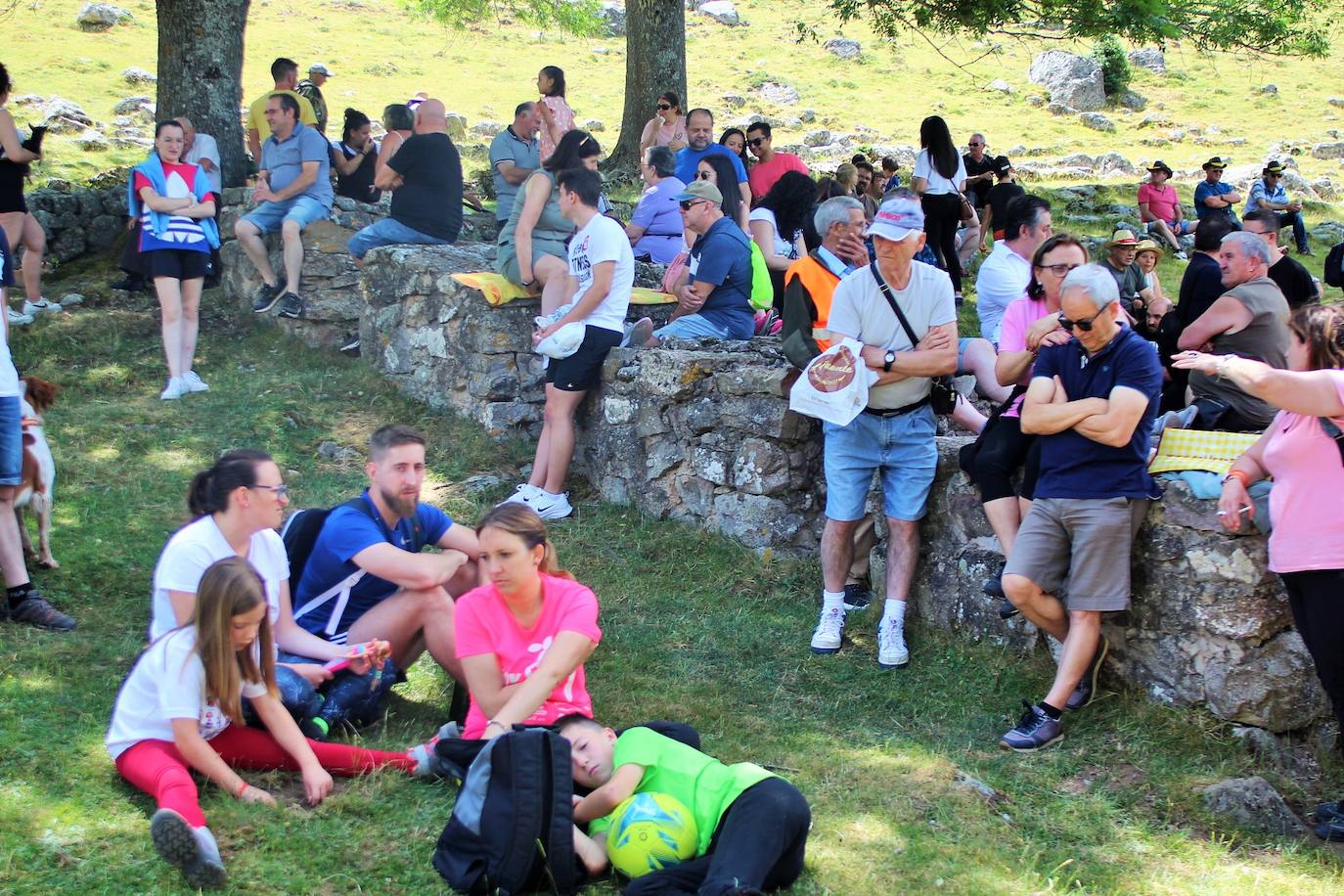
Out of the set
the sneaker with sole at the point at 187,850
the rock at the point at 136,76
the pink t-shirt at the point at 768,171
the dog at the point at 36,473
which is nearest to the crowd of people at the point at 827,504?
the sneaker with sole at the point at 187,850

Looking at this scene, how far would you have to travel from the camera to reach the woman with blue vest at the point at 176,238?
8.45 m

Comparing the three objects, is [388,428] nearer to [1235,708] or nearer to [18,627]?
[18,627]

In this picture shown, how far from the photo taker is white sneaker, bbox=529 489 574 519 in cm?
698

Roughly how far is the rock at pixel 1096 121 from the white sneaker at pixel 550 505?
22949 mm

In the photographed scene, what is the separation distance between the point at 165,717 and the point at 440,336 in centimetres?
476

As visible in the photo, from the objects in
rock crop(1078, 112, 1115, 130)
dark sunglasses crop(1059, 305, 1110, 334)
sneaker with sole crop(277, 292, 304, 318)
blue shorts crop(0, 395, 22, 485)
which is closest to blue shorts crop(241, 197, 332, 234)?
sneaker with sole crop(277, 292, 304, 318)

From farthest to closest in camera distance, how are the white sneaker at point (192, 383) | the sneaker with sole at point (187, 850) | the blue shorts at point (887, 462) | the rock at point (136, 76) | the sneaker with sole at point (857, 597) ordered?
the rock at point (136, 76)
the white sneaker at point (192, 383)
the sneaker with sole at point (857, 597)
the blue shorts at point (887, 462)
the sneaker with sole at point (187, 850)

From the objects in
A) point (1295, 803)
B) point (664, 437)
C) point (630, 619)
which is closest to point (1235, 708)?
point (1295, 803)

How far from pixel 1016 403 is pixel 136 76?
20425 mm

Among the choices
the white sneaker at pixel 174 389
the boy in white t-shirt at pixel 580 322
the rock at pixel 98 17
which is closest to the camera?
the boy in white t-shirt at pixel 580 322

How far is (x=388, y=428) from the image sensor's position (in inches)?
191

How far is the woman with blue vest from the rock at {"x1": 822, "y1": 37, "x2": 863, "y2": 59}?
26052mm

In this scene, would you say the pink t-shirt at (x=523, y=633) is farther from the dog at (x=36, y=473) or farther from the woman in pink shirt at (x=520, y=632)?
the dog at (x=36, y=473)

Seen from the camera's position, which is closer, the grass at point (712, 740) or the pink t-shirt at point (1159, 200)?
the grass at point (712, 740)
